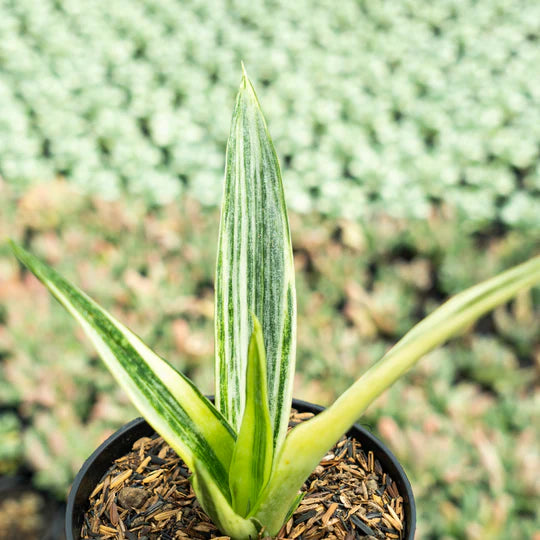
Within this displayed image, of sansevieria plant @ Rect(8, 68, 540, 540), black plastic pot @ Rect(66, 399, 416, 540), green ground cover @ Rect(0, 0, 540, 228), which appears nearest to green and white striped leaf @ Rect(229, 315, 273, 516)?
sansevieria plant @ Rect(8, 68, 540, 540)

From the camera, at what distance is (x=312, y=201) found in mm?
2277

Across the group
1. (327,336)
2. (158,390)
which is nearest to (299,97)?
(327,336)

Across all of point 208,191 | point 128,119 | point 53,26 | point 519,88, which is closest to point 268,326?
point 208,191

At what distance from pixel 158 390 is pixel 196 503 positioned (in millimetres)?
196

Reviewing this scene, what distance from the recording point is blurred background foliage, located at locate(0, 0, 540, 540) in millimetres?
1359

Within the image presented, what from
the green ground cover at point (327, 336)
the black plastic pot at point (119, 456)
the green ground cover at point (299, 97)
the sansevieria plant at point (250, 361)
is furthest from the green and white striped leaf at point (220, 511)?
the green ground cover at point (299, 97)

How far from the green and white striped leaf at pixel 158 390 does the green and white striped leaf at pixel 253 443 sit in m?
0.02

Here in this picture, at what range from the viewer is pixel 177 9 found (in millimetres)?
3496

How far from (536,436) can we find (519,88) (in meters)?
2.09

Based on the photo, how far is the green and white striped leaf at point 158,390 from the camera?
51 cm

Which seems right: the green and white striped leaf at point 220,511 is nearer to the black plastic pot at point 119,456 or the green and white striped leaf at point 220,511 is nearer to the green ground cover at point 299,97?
the black plastic pot at point 119,456

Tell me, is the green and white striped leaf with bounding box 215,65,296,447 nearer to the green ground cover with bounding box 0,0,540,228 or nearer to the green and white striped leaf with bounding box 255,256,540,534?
the green and white striped leaf with bounding box 255,256,540,534

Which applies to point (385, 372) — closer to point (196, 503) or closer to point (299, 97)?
point (196, 503)

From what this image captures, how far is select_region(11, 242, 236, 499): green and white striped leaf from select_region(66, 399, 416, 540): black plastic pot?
0.15 m
